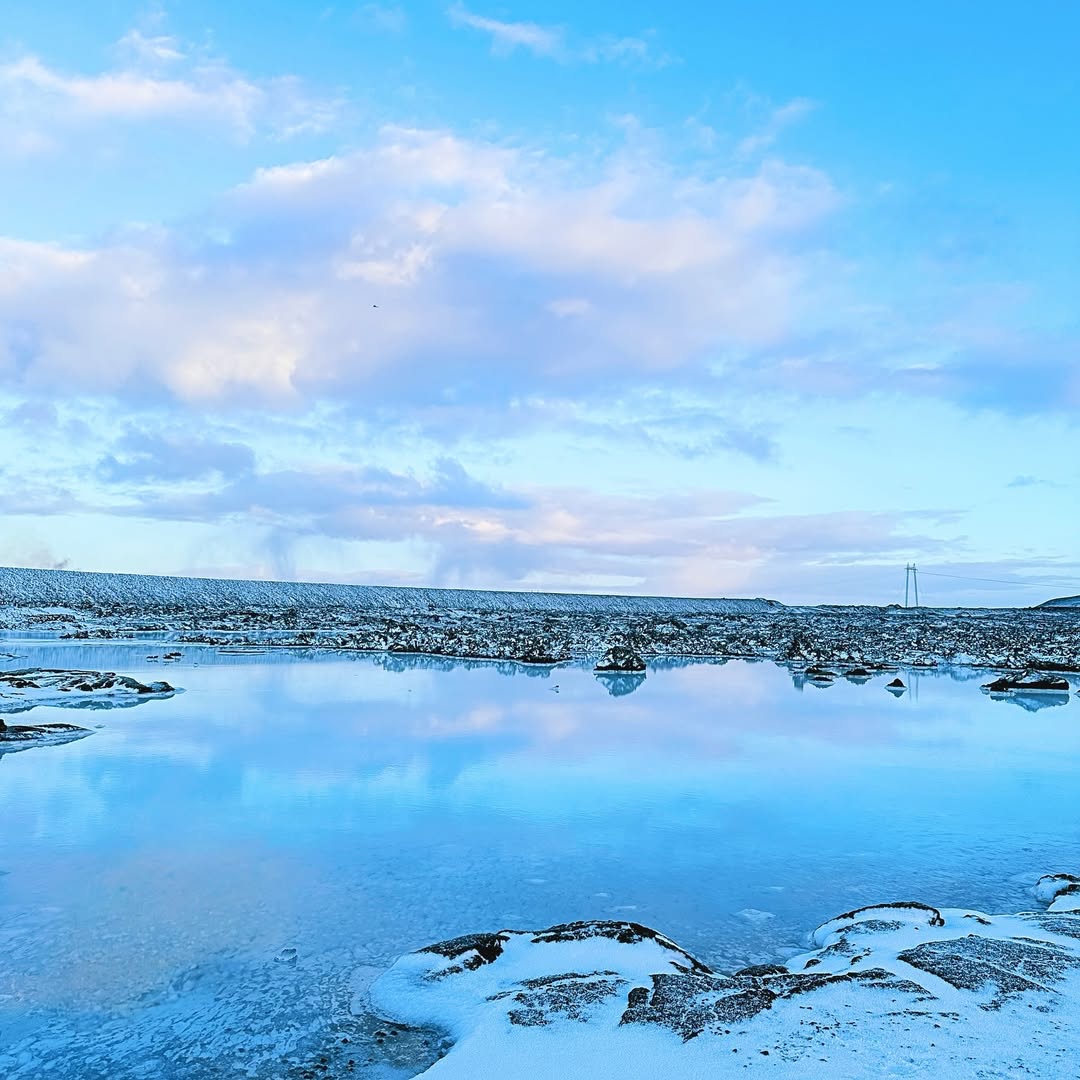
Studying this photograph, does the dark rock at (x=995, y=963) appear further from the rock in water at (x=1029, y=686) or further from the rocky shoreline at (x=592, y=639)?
the rocky shoreline at (x=592, y=639)

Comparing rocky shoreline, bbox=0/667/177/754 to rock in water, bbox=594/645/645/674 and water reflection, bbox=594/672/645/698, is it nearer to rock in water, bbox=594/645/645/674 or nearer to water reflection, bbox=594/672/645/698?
water reflection, bbox=594/672/645/698

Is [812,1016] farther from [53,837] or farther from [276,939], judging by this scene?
[53,837]

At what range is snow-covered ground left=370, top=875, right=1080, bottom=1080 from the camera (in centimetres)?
423

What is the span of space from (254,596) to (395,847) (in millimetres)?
86053

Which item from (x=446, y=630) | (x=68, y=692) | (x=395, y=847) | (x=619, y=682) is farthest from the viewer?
(x=446, y=630)

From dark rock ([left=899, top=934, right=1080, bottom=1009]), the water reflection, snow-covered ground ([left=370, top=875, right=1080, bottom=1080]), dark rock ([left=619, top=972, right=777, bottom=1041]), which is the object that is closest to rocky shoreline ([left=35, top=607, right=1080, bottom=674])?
the water reflection

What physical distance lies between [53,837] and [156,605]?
6894 centimetres

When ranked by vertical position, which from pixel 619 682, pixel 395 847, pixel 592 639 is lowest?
pixel 619 682

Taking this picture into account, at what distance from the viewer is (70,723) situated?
15461 mm

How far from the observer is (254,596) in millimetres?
89688

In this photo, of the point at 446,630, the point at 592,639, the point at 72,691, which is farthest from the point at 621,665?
the point at 446,630

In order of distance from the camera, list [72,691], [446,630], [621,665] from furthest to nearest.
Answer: [446,630]
[621,665]
[72,691]

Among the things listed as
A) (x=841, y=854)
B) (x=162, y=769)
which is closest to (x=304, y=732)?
(x=162, y=769)

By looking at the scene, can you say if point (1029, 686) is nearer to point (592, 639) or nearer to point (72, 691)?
point (592, 639)
